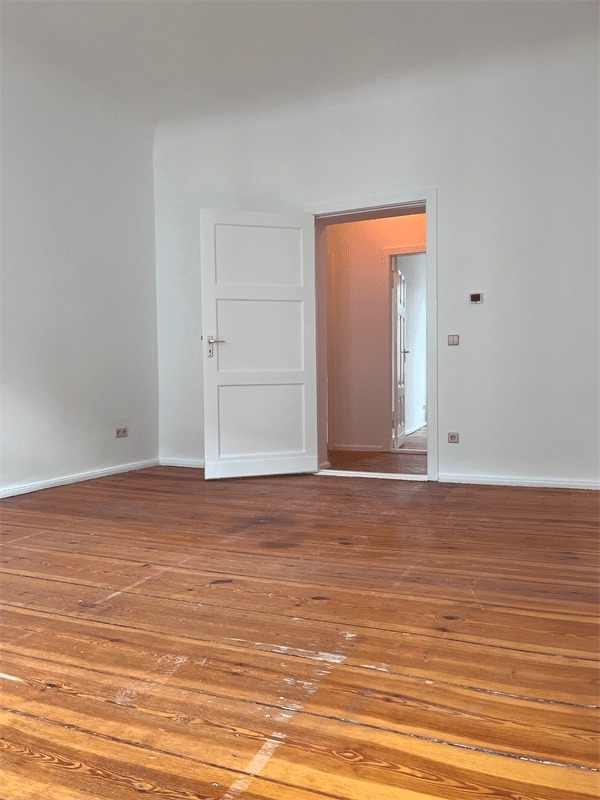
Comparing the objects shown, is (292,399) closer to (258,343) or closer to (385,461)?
(258,343)

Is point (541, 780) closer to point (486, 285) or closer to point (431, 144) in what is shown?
point (486, 285)

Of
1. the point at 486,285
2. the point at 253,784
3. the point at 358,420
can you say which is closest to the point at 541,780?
the point at 253,784

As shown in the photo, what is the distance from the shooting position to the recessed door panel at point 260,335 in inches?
192

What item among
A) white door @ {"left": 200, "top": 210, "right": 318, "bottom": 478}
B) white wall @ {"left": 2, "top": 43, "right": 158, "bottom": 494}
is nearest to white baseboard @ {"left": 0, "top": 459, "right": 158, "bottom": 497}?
white wall @ {"left": 2, "top": 43, "right": 158, "bottom": 494}

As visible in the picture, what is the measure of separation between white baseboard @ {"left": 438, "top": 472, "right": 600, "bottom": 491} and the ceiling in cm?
295

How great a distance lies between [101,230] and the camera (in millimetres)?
5102

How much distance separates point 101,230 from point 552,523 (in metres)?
4.03

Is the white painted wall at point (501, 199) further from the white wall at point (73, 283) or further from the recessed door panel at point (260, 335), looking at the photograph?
the white wall at point (73, 283)

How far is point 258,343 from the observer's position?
16.3ft

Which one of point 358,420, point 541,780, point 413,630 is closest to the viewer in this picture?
point 541,780

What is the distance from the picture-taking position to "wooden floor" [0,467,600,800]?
1.27 metres

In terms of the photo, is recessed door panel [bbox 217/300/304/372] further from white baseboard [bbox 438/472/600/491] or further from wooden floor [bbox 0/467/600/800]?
wooden floor [bbox 0/467/600/800]

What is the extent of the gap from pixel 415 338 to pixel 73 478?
605cm

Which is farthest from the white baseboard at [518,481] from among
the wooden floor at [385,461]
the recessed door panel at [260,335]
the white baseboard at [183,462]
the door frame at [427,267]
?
the white baseboard at [183,462]
